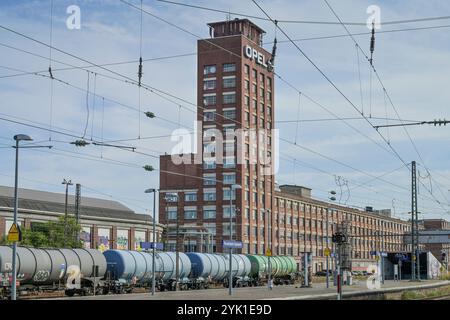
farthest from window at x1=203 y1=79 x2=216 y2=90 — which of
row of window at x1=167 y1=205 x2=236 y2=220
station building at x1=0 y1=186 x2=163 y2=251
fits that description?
station building at x1=0 y1=186 x2=163 y2=251

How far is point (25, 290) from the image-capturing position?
44062 millimetres

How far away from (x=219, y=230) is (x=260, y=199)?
33.1 feet

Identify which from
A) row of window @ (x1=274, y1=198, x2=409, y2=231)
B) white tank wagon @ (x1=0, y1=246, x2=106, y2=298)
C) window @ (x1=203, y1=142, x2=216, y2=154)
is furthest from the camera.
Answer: row of window @ (x1=274, y1=198, x2=409, y2=231)

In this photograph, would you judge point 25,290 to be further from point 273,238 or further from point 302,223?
point 302,223

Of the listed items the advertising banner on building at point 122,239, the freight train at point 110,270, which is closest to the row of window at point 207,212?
the advertising banner on building at point 122,239

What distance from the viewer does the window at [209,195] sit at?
383 feet

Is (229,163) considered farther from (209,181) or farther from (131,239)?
(131,239)

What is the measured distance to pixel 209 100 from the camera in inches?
4574

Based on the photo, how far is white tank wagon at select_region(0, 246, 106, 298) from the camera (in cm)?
4238

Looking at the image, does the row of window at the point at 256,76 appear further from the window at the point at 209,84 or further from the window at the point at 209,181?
the window at the point at 209,181

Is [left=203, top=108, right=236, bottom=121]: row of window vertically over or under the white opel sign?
under

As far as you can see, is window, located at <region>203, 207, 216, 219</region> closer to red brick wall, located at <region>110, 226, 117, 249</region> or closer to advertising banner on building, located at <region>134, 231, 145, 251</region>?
advertising banner on building, located at <region>134, 231, 145, 251</region>

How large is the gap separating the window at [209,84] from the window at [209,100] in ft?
4.58
